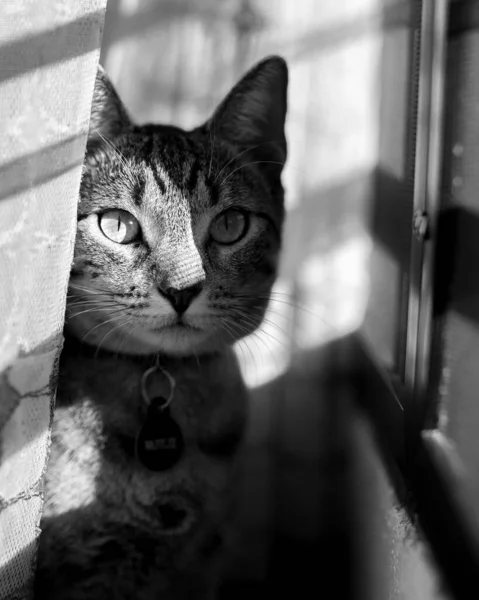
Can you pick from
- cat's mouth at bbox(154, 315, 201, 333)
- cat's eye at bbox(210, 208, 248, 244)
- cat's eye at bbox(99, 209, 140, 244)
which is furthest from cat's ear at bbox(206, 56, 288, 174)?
cat's mouth at bbox(154, 315, 201, 333)

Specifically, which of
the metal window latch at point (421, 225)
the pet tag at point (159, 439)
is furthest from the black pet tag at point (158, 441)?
the metal window latch at point (421, 225)

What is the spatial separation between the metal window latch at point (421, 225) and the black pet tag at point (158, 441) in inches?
18.9

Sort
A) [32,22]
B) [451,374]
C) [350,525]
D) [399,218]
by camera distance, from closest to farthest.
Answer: [32,22], [451,374], [399,218], [350,525]

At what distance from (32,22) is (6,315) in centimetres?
33

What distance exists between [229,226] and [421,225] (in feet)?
1.05

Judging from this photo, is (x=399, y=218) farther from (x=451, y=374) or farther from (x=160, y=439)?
(x=160, y=439)

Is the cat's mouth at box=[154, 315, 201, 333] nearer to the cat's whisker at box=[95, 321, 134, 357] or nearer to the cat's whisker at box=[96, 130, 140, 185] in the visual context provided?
the cat's whisker at box=[95, 321, 134, 357]

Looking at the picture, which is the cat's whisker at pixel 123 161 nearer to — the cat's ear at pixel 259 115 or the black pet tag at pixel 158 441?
the cat's ear at pixel 259 115

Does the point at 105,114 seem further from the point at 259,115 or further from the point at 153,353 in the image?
the point at 153,353

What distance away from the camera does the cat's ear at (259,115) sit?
1013 millimetres

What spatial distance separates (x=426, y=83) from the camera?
880 mm

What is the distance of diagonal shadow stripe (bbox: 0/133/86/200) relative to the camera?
25.4 inches

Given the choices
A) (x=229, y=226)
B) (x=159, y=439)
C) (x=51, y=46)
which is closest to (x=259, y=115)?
(x=229, y=226)

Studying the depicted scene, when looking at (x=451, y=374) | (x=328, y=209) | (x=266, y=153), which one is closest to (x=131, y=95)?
(x=266, y=153)
